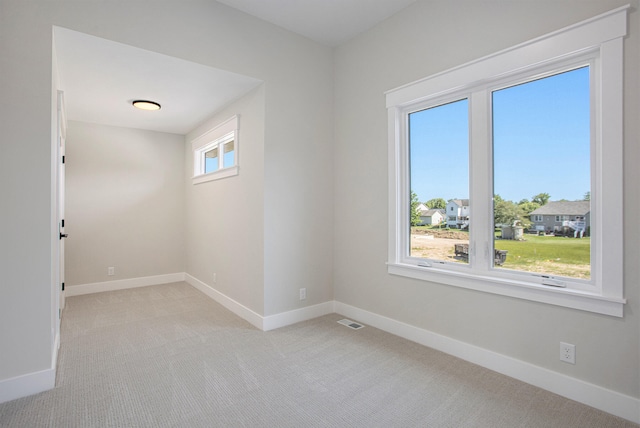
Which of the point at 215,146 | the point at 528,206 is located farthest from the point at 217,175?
the point at 528,206

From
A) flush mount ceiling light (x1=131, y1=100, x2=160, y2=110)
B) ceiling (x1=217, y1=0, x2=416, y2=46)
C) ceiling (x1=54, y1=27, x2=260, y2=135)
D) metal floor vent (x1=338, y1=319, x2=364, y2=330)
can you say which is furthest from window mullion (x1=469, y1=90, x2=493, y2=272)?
flush mount ceiling light (x1=131, y1=100, x2=160, y2=110)

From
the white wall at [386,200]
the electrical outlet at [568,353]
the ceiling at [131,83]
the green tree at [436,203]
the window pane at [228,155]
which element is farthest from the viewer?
the window pane at [228,155]

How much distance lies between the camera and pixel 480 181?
2520mm

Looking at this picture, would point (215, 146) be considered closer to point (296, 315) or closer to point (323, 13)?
point (323, 13)

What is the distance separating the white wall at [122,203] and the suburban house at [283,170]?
3 cm

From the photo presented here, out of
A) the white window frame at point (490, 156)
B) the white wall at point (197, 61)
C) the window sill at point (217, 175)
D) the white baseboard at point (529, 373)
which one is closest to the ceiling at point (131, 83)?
the white wall at point (197, 61)

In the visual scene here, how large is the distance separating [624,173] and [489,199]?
0.78 metres

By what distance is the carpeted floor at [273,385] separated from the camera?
187cm

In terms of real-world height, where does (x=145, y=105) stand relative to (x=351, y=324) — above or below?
above

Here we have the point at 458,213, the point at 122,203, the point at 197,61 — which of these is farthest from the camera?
the point at 122,203

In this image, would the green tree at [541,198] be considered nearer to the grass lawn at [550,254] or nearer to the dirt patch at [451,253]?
the grass lawn at [550,254]

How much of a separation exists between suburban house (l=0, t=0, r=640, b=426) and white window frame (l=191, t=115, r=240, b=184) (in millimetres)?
34

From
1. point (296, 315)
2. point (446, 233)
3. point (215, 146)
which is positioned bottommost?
point (296, 315)

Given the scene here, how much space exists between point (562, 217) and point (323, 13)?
268 cm
